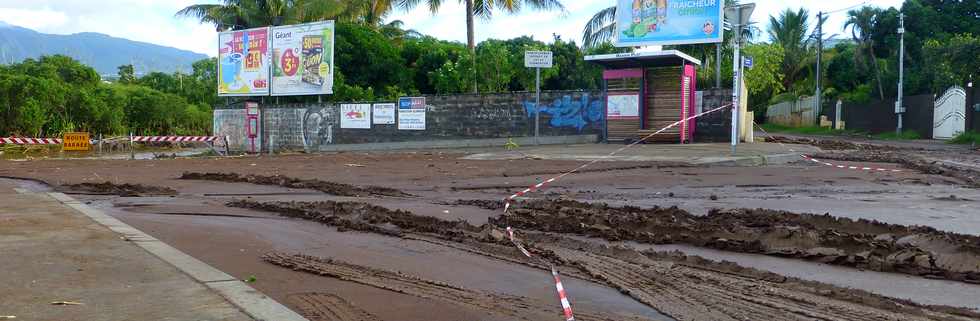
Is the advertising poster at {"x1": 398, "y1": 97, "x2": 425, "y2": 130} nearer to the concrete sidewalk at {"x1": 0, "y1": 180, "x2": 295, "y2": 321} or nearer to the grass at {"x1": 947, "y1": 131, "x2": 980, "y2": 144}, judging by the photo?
the grass at {"x1": 947, "y1": 131, "x2": 980, "y2": 144}

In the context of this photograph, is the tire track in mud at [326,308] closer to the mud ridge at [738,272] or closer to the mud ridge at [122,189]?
the mud ridge at [738,272]

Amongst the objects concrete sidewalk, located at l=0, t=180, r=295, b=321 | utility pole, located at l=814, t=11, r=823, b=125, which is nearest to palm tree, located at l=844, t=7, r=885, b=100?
utility pole, located at l=814, t=11, r=823, b=125

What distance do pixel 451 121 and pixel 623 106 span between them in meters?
6.82

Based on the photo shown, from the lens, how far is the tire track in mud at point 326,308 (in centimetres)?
461

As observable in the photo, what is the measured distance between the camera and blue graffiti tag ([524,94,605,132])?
25.8 metres

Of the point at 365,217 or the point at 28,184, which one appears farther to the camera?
the point at 28,184

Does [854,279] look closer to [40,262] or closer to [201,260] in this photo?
[201,260]

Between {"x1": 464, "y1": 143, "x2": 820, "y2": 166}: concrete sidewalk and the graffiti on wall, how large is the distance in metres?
10.7

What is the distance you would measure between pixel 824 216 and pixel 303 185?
28.2 ft

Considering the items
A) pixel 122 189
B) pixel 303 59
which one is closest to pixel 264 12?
pixel 303 59

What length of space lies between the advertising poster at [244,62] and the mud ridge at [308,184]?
17592 mm

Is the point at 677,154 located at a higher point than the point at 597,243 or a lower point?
higher

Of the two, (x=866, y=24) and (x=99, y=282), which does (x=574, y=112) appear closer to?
(x=99, y=282)

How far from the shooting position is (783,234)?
7.29 m
